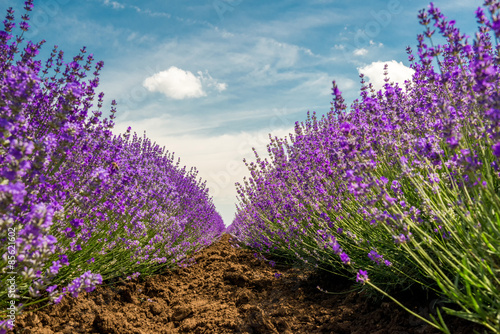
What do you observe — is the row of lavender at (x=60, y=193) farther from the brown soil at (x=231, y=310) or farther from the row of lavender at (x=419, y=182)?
the row of lavender at (x=419, y=182)

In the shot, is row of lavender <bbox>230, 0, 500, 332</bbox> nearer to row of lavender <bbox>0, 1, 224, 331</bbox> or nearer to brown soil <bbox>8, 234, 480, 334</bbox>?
brown soil <bbox>8, 234, 480, 334</bbox>

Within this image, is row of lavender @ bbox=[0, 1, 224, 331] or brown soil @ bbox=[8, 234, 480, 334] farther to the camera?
brown soil @ bbox=[8, 234, 480, 334]

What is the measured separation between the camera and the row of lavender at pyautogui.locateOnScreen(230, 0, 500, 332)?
168 cm

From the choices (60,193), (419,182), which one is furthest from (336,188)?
(60,193)

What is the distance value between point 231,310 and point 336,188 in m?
1.53

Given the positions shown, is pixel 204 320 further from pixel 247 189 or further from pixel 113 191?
pixel 247 189

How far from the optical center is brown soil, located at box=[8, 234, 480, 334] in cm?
255

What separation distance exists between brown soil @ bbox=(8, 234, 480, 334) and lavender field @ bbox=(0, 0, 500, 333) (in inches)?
6.0

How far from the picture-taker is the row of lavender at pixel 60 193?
1.46 meters

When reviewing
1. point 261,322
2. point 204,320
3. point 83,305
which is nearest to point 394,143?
point 261,322

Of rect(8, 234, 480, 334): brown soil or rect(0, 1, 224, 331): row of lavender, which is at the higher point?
rect(0, 1, 224, 331): row of lavender

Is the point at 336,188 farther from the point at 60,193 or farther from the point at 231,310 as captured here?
the point at 60,193

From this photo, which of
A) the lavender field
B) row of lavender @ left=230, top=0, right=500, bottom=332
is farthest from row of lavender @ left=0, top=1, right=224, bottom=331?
row of lavender @ left=230, top=0, right=500, bottom=332

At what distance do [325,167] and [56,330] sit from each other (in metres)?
2.61
